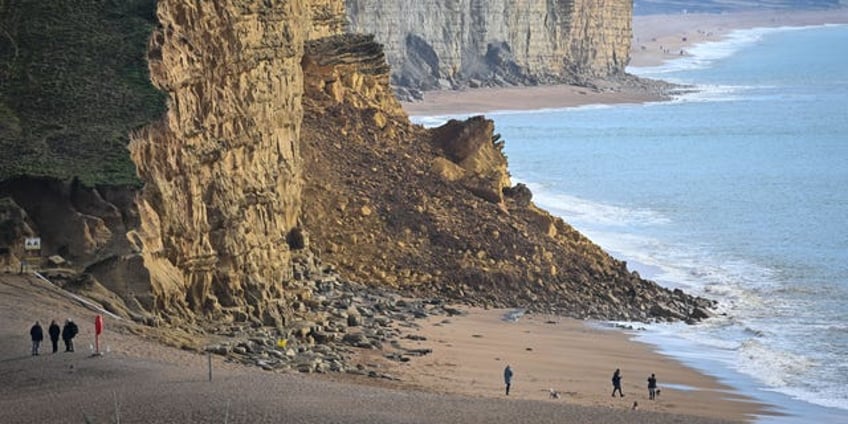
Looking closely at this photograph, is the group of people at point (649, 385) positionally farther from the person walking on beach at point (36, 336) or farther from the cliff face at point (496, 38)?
the cliff face at point (496, 38)

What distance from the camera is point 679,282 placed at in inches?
1802

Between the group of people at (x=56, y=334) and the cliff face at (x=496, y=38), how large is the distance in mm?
71806

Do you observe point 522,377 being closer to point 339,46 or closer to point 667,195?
point 339,46

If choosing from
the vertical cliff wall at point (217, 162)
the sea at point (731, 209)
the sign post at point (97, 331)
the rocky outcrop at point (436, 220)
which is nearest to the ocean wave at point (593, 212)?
the sea at point (731, 209)

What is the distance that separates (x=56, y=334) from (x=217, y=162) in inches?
241

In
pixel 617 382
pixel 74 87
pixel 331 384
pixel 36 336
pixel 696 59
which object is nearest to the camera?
pixel 36 336

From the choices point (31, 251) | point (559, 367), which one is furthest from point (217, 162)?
point (559, 367)

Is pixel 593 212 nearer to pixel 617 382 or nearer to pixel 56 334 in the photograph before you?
pixel 617 382

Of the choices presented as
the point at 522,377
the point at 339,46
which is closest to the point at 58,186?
the point at 522,377

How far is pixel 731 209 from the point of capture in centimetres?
6291

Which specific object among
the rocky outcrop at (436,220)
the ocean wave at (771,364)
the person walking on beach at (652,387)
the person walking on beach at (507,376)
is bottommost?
the ocean wave at (771,364)

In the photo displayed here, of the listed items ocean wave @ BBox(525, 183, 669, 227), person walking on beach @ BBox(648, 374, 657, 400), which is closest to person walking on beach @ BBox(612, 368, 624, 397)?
person walking on beach @ BBox(648, 374, 657, 400)

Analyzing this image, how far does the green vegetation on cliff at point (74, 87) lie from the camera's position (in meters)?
29.6

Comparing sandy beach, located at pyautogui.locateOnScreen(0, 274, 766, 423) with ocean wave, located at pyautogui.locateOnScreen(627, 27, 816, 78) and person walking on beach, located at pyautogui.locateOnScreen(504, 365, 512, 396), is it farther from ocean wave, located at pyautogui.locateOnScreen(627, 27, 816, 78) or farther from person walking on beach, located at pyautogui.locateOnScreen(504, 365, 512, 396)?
ocean wave, located at pyautogui.locateOnScreen(627, 27, 816, 78)
